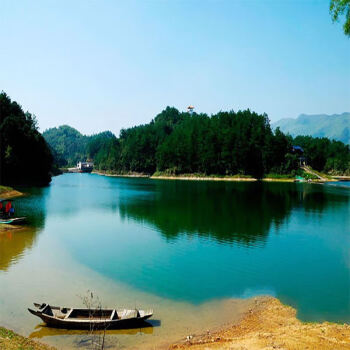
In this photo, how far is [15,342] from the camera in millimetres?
12547

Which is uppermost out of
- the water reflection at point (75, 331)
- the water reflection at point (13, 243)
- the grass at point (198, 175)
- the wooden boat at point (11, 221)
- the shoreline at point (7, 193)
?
the grass at point (198, 175)

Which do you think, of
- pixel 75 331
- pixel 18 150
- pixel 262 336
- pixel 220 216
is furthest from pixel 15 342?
pixel 18 150

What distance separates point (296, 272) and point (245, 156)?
10689 cm

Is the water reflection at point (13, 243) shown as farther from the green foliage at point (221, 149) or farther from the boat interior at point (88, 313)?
the green foliage at point (221, 149)

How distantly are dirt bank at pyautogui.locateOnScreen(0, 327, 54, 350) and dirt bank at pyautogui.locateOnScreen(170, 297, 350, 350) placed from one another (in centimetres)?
517

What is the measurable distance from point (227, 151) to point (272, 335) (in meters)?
119

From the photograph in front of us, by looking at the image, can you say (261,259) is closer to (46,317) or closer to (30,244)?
(46,317)

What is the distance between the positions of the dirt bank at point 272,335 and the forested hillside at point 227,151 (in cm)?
11431

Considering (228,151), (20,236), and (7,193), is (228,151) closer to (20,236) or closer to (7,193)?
(7,193)

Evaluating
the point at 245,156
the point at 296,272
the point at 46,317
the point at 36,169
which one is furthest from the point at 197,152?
the point at 46,317

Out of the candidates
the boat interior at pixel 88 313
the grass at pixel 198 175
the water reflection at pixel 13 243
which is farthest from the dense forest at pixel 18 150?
the boat interior at pixel 88 313

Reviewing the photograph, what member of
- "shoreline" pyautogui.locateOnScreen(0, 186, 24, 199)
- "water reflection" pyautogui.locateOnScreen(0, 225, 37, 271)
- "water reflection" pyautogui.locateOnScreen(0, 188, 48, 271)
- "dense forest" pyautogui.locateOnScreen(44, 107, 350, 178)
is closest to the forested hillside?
"dense forest" pyautogui.locateOnScreen(44, 107, 350, 178)

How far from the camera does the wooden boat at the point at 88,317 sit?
14.2 m

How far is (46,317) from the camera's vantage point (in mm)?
14500
